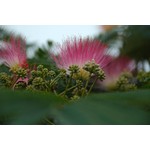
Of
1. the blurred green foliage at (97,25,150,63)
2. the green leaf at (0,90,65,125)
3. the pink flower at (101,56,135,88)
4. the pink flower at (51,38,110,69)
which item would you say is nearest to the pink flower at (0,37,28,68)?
the pink flower at (51,38,110,69)

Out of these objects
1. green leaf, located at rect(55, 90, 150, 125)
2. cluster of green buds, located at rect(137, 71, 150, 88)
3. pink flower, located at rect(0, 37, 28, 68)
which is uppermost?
pink flower, located at rect(0, 37, 28, 68)

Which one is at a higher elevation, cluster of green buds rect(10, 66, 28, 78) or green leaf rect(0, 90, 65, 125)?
green leaf rect(0, 90, 65, 125)

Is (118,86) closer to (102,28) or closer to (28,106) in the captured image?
(28,106)

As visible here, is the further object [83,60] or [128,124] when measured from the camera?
[83,60]

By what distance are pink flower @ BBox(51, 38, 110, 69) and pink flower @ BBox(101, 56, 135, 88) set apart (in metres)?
0.31

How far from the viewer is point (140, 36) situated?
1.95m

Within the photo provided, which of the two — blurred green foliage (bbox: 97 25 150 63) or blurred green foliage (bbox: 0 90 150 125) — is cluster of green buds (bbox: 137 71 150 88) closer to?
blurred green foliage (bbox: 97 25 150 63)

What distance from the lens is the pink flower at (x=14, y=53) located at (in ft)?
3.94

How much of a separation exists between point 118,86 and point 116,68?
31cm

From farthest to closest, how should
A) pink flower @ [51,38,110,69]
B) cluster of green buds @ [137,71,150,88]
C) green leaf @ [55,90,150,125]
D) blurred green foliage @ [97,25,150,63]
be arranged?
blurred green foliage @ [97,25,150,63] < cluster of green buds @ [137,71,150,88] < pink flower @ [51,38,110,69] < green leaf @ [55,90,150,125]

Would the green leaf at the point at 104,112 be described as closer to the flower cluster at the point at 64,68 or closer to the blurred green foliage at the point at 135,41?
the flower cluster at the point at 64,68

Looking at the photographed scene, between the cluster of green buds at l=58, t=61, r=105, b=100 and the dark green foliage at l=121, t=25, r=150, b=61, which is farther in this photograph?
the dark green foliage at l=121, t=25, r=150, b=61

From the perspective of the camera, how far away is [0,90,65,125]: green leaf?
0.56 metres

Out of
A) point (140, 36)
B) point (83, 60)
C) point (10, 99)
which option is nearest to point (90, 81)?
point (83, 60)
